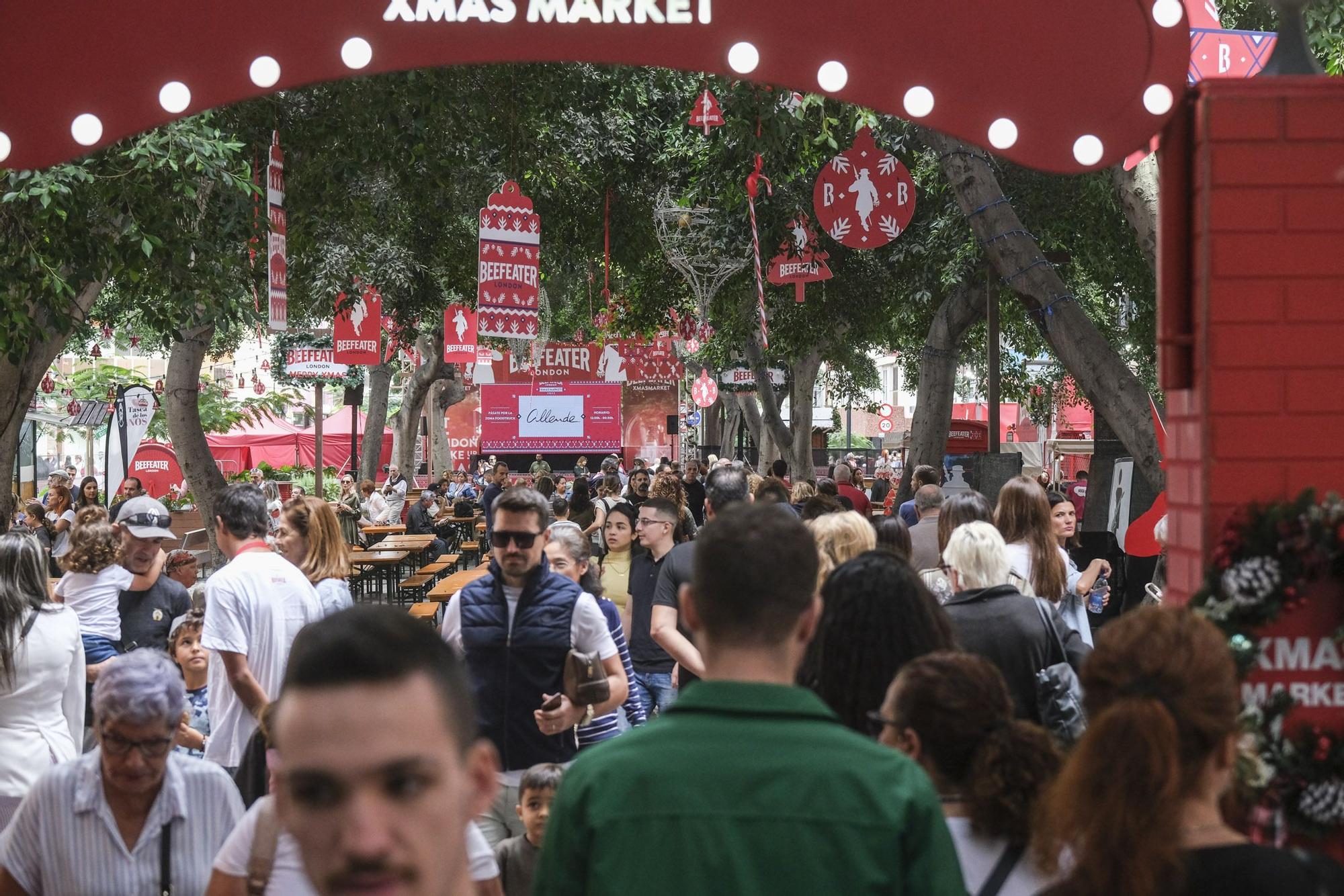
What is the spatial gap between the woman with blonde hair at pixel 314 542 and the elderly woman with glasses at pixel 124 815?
2.82m

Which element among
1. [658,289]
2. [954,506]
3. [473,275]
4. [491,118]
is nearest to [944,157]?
[954,506]

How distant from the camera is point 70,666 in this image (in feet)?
17.4

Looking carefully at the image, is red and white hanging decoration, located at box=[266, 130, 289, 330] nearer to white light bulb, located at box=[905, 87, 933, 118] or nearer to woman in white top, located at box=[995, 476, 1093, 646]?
woman in white top, located at box=[995, 476, 1093, 646]

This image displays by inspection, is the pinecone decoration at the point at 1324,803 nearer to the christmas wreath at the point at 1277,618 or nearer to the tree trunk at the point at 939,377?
the christmas wreath at the point at 1277,618

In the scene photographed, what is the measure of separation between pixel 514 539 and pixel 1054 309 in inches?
215

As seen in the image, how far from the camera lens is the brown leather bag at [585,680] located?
5008 mm

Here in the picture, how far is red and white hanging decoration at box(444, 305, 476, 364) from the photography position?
24609 millimetres

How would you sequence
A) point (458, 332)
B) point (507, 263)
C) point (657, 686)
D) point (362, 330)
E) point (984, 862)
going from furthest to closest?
point (458, 332) < point (362, 330) < point (507, 263) < point (657, 686) < point (984, 862)

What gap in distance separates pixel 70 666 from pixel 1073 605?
448 centimetres

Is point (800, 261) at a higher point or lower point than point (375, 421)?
higher

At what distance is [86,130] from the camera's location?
5.00 metres

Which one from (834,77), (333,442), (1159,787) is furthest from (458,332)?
(1159,787)

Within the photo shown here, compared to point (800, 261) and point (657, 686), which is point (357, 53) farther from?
point (800, 261)

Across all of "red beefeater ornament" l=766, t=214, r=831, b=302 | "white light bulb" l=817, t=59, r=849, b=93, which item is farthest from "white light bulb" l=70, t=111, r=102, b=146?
"red beefeater ornament" l=766, t=214, r=831, b=302
